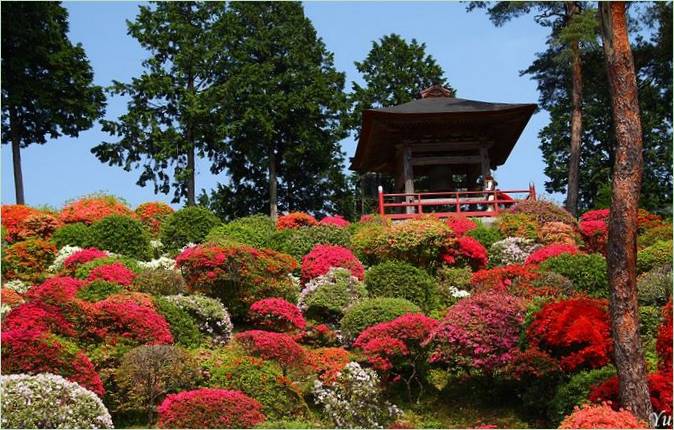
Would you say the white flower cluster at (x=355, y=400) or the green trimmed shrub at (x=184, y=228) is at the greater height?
the green trimmed shrub at (x=184, y=228)

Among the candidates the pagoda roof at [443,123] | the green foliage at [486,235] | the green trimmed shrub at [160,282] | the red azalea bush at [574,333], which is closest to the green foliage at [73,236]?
the green trimmed shrub at [160,282]

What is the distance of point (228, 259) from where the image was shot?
20.3 m

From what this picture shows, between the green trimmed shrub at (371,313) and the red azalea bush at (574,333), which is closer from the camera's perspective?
the red azalea bush at (574,333)

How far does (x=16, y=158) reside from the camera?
3384 cm

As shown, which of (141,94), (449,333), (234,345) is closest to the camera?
(449,333)

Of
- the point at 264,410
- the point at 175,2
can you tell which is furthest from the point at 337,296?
the point at 175,2

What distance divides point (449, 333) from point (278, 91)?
955 inches

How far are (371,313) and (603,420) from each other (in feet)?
22.1

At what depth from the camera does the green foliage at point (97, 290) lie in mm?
18598

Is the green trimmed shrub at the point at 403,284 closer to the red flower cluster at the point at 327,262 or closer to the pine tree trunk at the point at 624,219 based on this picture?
the red flower cluster at the point at 327,262

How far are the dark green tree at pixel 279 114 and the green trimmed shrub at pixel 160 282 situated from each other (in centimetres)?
1712

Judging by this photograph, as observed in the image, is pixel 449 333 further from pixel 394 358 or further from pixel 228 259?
pixel 228 259

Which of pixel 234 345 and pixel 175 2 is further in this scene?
pixel 175 2

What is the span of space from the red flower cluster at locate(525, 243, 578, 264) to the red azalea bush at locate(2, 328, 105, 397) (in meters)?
12.0
